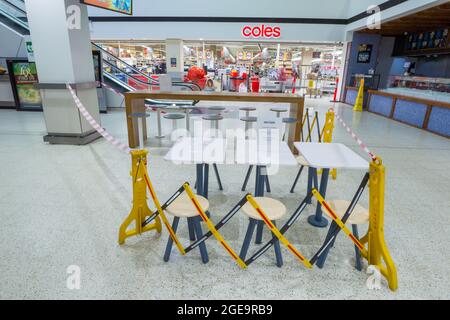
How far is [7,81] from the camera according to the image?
833 centimetres

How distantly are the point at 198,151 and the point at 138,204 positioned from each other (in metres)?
0.67

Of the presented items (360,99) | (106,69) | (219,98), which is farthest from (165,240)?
(106,69)

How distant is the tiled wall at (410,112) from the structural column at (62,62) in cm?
773

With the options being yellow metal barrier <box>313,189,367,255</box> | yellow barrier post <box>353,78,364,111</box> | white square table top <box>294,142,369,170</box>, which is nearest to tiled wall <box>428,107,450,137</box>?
yellow barrier post <box>353,78,364,111</box>

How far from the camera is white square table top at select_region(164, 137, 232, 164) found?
213cm

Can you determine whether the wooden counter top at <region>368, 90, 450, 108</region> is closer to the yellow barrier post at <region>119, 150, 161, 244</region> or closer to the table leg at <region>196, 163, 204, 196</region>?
the table leg at <region>196, 163, 204, 196</region>

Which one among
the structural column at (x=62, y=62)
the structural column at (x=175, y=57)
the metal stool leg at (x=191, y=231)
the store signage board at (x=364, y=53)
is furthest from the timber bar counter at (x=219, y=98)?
the store signage board at (x=364, y=53)

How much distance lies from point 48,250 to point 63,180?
5.12ft

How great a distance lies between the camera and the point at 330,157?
235cm

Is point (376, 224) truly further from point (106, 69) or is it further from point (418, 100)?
point (106, 69)

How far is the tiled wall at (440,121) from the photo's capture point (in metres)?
6.18
